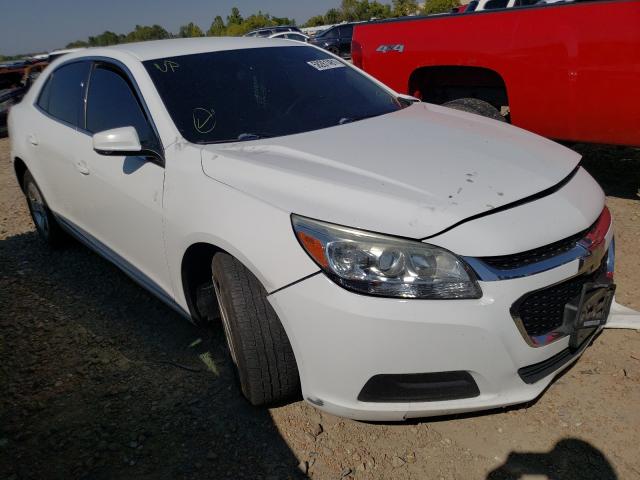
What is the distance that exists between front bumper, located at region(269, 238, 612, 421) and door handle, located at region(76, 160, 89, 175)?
1788 millimetres

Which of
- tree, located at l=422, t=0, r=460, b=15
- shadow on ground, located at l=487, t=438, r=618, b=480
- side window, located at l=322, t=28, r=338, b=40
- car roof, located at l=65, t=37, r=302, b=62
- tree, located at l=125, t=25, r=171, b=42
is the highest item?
car roof, located at l=65, t=37, r=302, b=62

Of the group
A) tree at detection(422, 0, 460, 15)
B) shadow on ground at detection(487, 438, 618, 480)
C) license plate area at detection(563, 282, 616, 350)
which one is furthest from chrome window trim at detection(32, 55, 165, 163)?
tree at detection(422, 0, 460, 15)

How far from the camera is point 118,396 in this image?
8.72 ft

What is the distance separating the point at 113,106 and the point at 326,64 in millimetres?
1313

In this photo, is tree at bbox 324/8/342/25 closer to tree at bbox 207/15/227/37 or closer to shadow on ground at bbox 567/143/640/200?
tree at bbox 207/15/227/37

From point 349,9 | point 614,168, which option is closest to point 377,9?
point 349,9

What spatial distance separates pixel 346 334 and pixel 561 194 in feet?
3.38

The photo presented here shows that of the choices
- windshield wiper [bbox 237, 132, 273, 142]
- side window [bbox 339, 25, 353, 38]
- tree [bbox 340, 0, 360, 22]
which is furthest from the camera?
tree [bbox 340, 0, 360, 22]

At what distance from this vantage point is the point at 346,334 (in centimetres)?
184

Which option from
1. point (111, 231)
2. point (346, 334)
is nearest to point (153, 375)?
point (111, 231)

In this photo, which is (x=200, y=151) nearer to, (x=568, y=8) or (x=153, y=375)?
(x=153, y=375)

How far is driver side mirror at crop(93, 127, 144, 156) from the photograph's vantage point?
2.54 metres

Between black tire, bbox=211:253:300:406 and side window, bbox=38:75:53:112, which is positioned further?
side window, bbox=38:75:53:112

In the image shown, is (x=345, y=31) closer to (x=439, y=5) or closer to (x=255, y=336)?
(x=255, y=336)
